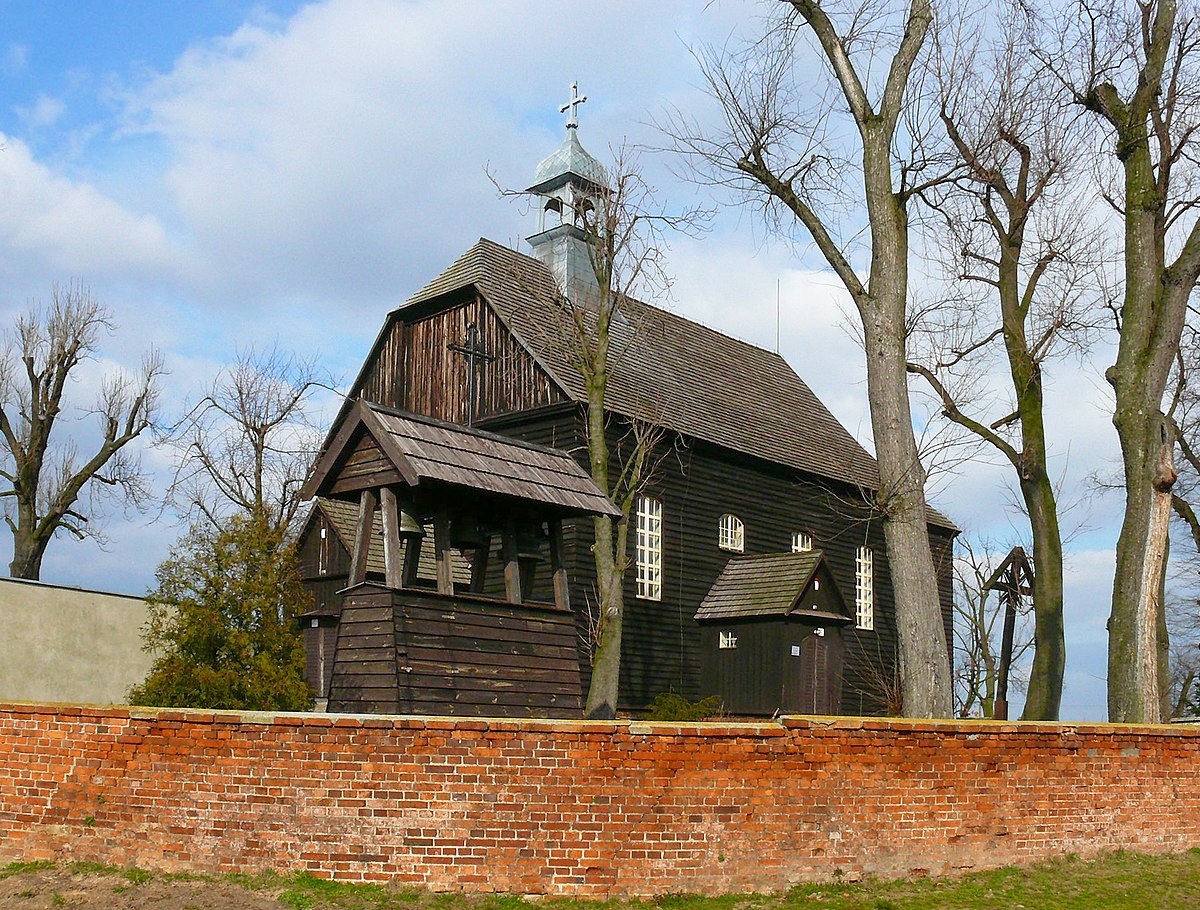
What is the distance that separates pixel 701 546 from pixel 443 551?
13047 millimetres

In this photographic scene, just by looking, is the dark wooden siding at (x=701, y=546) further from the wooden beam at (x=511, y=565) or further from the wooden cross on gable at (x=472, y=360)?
the wooden beam at (x=511, y=565)

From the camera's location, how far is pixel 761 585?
82.7 ft

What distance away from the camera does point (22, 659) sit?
→ 22016 millimetres

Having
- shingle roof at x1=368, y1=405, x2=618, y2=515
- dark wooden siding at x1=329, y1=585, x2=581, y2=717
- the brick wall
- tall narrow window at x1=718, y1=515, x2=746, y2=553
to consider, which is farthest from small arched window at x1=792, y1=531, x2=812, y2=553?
the brick wall

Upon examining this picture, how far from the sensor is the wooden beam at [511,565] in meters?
14.4

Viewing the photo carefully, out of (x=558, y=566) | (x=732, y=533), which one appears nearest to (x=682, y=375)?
(x=732, y=533)

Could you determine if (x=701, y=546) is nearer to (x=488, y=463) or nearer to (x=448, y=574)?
(x=488, y=463)

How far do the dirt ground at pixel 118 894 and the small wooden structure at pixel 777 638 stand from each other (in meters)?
16.1

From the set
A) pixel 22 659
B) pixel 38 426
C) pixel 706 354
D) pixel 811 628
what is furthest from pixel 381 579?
pixel 38 426

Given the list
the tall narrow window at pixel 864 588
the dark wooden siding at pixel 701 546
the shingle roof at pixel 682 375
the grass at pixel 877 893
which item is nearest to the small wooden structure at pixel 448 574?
the grass at pixel 877 893

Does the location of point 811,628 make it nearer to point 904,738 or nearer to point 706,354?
point 706,354

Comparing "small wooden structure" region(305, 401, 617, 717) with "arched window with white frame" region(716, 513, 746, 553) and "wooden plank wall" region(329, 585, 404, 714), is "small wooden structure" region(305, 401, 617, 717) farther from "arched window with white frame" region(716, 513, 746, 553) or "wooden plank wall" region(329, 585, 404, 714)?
"arched window with white frame" region(716, 513, 746, 553)

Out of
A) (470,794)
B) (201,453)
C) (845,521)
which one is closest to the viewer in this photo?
(470,794)

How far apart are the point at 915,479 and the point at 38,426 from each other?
25.2m
